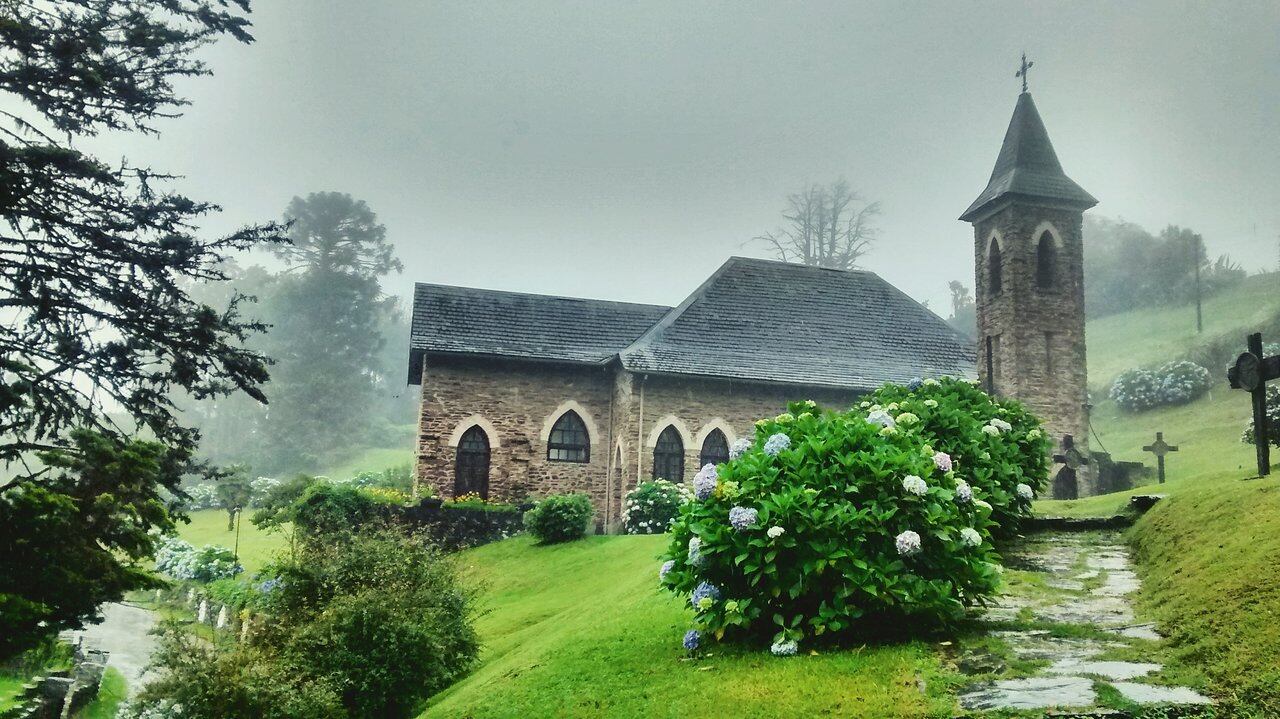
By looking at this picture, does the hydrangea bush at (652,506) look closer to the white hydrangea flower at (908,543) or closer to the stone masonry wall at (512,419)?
the stone masonry wall at (512,419)

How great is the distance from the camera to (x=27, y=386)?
11.1 meters

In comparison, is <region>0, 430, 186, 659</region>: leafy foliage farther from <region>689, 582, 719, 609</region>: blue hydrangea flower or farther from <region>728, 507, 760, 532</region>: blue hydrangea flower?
<region>728, 507, 760, 532</region>: blue hydrangea flower

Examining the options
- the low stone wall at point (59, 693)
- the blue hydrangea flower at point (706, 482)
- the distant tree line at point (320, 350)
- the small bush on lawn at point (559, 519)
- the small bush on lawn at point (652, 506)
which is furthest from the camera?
the distant tree line at point (320, 350)

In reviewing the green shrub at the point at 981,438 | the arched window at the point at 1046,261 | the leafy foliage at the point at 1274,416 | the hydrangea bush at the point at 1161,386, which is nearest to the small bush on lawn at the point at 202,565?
the green shrub at the point at 981,438

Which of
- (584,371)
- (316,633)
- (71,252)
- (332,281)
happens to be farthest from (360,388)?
(316,633)

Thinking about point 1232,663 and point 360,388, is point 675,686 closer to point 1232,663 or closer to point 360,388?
point 1232,663

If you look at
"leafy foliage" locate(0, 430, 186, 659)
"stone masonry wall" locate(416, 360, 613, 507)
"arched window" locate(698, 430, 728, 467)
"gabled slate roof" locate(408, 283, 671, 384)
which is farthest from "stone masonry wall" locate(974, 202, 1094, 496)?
"leafy foliage" locate(0, 430, 186, 659)

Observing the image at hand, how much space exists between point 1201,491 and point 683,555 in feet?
18.5

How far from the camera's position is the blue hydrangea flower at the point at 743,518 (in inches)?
288

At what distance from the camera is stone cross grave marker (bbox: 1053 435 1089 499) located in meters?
24.2

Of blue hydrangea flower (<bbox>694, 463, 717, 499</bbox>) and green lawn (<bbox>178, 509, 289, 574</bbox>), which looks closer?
blue hydrangea flower (<bbox>694, 463, 717, 499</bbox>)

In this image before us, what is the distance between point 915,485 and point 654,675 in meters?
2.59

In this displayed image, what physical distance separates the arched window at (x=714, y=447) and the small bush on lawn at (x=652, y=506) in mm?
2745

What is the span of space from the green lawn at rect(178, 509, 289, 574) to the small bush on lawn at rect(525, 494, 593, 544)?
1213 cm
